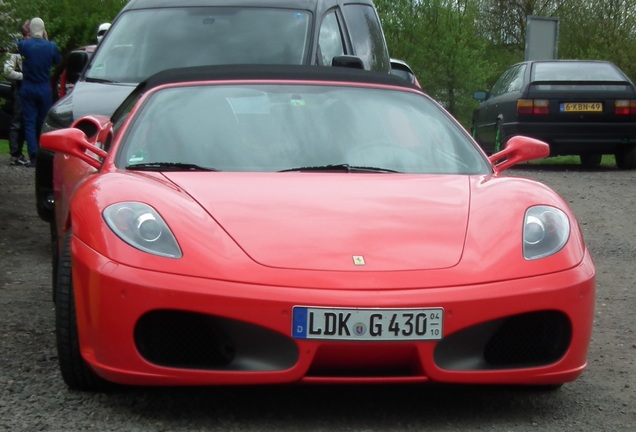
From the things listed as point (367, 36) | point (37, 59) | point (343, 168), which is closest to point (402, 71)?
point (367, 36)

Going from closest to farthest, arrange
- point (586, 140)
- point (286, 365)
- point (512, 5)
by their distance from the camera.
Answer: point (286, 365)
point (586, 140)
point (512, 5)

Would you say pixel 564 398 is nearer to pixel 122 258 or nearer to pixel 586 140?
pixel 122 258

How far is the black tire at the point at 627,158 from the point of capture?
54.2 feet

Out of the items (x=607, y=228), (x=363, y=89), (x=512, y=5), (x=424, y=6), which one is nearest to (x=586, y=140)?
(x=607, y=228)

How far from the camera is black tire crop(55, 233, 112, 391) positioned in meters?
4.60

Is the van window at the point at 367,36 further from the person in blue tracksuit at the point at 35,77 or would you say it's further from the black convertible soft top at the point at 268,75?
the person in blue tracksuit at the point at 35,77

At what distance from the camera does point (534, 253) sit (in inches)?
178

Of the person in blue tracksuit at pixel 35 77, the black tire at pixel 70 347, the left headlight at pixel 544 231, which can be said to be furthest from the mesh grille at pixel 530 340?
the person in blue tracksuit at pixel 35 77

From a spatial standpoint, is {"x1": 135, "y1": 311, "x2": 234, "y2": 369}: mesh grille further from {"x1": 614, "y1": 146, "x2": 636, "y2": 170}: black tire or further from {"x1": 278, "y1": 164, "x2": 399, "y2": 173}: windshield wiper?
{"x1": 614, "y1": 146, "x2": 636, "y2": 170}: black tire

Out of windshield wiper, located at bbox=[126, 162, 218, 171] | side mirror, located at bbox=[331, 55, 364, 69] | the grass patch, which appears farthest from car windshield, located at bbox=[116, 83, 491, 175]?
the grass patch

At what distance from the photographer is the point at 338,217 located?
4.61m

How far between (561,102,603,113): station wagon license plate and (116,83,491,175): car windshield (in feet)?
35.7

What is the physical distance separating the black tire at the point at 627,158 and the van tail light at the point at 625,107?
465 mm

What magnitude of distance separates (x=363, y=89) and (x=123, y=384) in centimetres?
187
